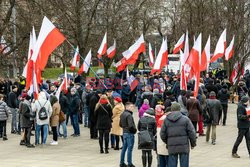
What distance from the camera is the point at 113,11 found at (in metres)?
38.0

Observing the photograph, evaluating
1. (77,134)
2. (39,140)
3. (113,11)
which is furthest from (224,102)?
(113,11)

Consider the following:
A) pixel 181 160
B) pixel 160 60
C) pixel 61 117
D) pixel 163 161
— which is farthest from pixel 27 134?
pixel 160 60

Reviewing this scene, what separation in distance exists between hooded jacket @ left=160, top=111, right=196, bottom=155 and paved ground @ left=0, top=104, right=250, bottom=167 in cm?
322

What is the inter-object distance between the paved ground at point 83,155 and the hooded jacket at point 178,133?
10.6 ft

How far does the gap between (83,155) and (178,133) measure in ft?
17.3

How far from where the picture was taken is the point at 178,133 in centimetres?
1103

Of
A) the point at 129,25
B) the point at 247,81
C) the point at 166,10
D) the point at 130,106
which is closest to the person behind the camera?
the point at 130,106

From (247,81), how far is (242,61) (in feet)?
4.84

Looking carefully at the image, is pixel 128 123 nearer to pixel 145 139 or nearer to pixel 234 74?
pixel 145 139

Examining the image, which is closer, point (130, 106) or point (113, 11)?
point (130, 106)

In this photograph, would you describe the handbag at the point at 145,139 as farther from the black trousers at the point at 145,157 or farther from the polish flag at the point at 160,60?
the polish flag at the point at 160,60

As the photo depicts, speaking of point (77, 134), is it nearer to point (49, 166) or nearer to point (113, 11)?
point (49, 166)

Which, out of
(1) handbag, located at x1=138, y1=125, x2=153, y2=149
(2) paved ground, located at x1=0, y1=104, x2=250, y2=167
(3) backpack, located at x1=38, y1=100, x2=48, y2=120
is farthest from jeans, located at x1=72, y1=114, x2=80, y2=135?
(1) handbag, located at x1=138, y1=125, x2=153, y2=149

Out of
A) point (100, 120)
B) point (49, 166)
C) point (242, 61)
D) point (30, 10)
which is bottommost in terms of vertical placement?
point (49, 166)
